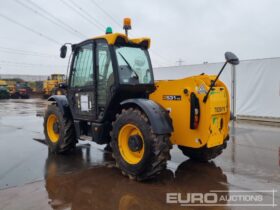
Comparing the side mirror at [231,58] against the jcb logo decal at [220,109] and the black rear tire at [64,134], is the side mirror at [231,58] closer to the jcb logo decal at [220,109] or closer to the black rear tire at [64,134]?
the jcb logo decal at [220,109]

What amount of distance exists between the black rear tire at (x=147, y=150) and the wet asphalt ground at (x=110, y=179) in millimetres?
189

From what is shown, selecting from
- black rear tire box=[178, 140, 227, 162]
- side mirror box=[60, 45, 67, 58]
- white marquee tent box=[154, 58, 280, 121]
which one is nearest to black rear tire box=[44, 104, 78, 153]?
side mirror box=[60, 45, 67, 58]

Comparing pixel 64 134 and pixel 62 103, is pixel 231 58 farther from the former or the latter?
pixel 62 103

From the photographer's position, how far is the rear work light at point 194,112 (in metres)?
4.52

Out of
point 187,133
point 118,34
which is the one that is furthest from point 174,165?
point 118,34

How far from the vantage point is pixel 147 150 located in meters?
4.33

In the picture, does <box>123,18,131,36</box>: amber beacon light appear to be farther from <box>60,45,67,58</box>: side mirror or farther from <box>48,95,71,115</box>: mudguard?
<box>48,95,71,115</box>: mudguard

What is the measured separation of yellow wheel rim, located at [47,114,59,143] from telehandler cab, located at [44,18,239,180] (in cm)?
24

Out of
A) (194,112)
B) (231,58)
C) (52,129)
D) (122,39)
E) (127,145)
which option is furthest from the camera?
(52,129)

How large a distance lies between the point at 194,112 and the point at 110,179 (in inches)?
70.0

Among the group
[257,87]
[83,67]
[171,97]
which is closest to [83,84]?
[83,67]

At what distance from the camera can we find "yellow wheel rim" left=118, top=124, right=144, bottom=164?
15.5 feet

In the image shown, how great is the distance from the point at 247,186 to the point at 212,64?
33.7 ft

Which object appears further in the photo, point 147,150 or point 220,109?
point 220,109
